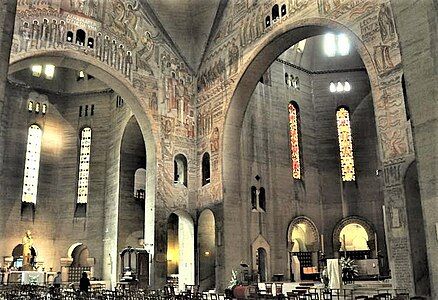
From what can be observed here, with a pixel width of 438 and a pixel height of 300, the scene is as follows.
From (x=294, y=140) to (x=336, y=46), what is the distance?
7040 mm

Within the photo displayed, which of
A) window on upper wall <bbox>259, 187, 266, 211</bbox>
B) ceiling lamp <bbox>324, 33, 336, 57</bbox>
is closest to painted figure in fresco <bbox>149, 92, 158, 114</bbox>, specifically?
window on upper wall <bbox>259, 187, 266, 211</bbox>

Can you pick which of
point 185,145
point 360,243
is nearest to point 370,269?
point 360,243

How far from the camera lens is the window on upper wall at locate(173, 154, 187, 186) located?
77.5 feet

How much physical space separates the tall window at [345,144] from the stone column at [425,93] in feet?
68.3

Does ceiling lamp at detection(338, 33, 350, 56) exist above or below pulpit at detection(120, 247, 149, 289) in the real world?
above

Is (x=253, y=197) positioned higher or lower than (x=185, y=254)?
higher

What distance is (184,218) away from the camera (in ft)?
76.3

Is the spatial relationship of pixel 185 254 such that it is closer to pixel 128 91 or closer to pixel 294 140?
pixel 128 91

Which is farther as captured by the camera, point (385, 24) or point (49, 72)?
point (49, 72)

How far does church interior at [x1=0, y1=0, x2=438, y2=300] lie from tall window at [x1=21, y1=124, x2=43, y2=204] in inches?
3.8

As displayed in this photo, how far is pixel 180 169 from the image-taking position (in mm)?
23969

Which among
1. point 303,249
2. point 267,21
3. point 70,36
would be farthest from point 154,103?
point 303,249

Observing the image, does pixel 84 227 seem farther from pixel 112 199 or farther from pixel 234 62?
pixel 234 62

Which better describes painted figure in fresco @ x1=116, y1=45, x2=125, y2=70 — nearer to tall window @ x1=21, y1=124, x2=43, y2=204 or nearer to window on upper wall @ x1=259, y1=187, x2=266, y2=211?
window on upper wall @ x1=259, y1=187, x2=266, y2=211
